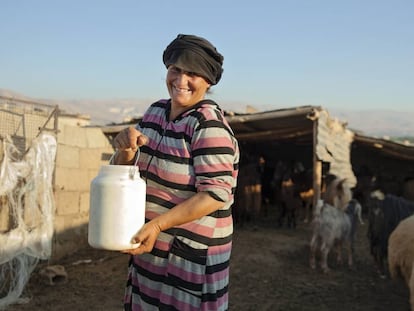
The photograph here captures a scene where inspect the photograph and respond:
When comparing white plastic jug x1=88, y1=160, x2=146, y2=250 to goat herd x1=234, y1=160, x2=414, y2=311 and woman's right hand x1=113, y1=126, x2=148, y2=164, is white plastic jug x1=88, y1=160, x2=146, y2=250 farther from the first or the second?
goat herd x1=234, y1=160, x2=414, y2=311

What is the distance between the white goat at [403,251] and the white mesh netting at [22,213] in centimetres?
422

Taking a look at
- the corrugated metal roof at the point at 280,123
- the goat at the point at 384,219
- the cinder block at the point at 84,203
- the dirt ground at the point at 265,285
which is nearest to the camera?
the dirt ground at the point at 265,285

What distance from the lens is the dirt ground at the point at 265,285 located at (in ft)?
17.2

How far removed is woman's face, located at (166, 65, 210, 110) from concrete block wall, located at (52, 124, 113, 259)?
5.02m

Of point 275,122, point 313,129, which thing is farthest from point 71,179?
point 313,129

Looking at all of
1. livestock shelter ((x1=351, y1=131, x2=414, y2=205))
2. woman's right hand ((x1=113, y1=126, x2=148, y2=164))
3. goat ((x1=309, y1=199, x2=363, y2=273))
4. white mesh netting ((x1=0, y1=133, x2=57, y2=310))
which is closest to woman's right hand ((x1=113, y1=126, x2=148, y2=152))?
woman's right hand ((x1=113, y1=126, x2=148, y2=164))

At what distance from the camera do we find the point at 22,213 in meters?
5.23

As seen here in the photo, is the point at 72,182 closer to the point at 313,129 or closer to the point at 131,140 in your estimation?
the point at 313,129

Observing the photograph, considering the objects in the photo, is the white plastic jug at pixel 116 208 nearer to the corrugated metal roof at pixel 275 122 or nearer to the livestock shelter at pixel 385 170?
the corrugated metal roof at pixel 275 122

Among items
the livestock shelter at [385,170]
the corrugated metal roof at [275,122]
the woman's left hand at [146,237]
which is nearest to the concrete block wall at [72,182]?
the corrugated metal roof at [275,122]

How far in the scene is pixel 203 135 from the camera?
1695 millimetres

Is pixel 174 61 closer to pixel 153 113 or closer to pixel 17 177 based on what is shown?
pixel 153 113

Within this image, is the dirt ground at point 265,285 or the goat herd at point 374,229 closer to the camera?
the goat herd at point 374,229

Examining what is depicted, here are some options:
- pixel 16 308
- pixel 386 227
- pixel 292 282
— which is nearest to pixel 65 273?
pixel 16 308
